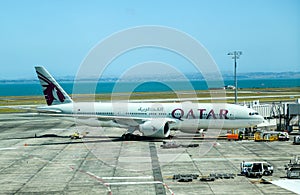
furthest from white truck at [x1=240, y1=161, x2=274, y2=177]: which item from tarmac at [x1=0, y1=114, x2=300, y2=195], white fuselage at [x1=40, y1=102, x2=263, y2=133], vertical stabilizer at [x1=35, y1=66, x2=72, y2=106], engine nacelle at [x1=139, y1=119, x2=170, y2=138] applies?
vertical stabilizer at [x1=35, y1=66, x2=72, y2=106]

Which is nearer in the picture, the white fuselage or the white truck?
the white truck

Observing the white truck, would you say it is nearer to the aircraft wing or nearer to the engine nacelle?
the engine nacelle

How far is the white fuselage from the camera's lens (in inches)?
2254

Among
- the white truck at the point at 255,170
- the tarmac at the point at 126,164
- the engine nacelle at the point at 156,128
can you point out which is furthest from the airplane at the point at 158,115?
the white truck at the point at 255,170

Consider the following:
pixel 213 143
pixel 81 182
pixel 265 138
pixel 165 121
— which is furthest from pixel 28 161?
pixel 265 138

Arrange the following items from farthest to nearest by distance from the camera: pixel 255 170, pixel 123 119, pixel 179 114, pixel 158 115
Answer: pixel 158 115
pixel 123 119
pixel 179 114
pixel 255 170

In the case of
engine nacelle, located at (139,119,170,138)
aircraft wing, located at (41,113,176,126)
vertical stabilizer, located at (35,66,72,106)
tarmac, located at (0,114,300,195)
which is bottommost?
tarmac, located at (0,114,300,195)

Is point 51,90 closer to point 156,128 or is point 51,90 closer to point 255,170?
point 156,128

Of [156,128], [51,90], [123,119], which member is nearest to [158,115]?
[156,128]

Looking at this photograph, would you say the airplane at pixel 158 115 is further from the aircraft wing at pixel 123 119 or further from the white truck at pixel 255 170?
the white truck at pixel 255 170

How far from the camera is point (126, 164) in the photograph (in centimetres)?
4291

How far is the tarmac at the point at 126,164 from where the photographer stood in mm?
33594

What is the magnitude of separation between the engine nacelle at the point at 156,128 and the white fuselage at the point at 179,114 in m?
1.58

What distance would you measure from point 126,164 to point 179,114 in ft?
56.7
